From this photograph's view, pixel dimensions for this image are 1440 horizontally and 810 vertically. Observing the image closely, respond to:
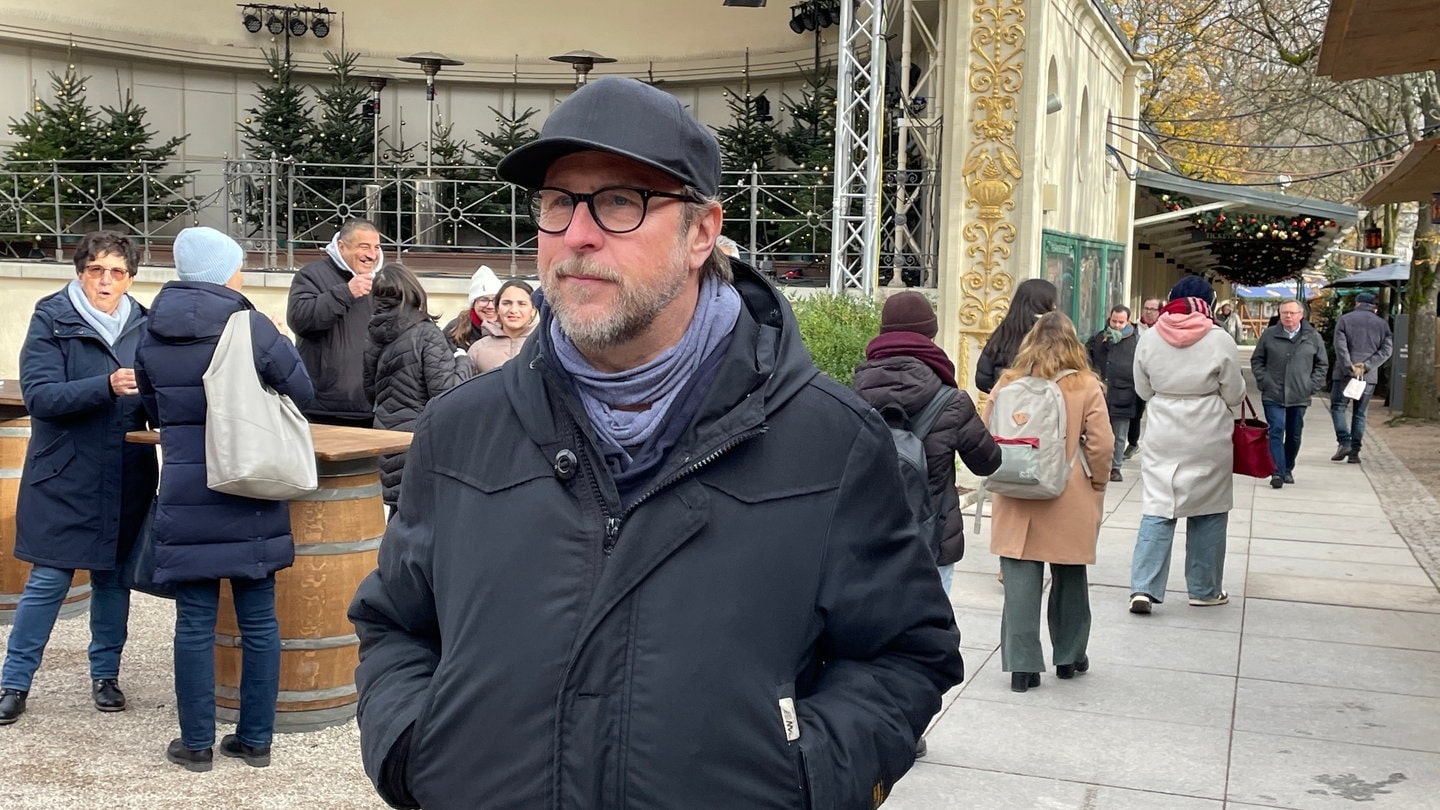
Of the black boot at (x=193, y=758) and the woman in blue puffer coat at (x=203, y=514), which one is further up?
the woman in blue puffer coat at (x=203, y=514)

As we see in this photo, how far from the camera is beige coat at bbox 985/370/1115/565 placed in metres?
6.65

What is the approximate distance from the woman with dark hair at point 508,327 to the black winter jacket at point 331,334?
942mm

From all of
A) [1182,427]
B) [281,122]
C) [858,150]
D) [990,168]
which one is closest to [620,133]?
[1182,427]

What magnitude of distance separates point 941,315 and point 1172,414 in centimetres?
574

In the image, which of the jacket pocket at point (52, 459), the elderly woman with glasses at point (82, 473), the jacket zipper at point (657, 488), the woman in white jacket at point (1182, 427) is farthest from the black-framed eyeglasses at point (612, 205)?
the woman in white jacket at point (1182, 427)

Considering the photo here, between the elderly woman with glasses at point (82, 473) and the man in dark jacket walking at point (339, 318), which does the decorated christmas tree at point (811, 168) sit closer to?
the man in dark jacket walking at point (339, 318)

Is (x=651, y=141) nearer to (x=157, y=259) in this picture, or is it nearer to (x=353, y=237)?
(x=353, y=237)

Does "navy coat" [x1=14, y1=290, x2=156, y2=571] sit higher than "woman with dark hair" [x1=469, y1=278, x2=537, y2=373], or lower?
lower

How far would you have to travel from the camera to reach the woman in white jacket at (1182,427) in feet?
26.8

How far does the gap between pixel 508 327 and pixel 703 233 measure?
4863 millimetres

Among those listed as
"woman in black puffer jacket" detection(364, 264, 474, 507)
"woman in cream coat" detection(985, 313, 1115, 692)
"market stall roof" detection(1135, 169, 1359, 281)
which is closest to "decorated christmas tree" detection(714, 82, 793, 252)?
"market stall roof" detection(1135, 169, 1359, 281)

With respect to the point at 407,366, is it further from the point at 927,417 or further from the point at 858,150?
the point at 858,150

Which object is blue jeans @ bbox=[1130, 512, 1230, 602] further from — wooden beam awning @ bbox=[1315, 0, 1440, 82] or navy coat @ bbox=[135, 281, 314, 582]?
navy coat @ bbox=[135, 281, 314, 582]

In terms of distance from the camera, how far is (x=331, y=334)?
8008mm
